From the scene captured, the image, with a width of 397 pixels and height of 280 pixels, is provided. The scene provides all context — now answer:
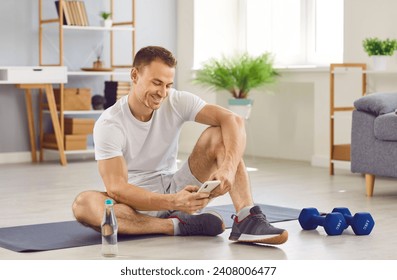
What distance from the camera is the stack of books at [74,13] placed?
23.5 ft

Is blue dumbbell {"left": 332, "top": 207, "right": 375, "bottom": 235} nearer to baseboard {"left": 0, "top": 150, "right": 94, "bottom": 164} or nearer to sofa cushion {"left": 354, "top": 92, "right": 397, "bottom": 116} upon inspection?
→ sofa cushion {"left": 354, "top": 92, "right": 397, "bottom": 116}

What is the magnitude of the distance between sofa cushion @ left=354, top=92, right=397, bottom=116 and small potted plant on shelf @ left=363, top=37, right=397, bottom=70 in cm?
84

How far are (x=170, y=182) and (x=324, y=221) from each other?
2.34ft

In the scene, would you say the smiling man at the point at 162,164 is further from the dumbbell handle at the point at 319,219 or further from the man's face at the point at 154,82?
the dumbbell handle at the point at 319,219

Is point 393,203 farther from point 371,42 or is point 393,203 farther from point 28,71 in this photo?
point 28,71

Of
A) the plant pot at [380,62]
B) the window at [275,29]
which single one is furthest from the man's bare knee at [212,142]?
the window at [275,29]

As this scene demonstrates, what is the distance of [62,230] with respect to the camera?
13.1ft

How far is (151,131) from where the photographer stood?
3.73 metres

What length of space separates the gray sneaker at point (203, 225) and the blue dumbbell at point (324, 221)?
0.41 m

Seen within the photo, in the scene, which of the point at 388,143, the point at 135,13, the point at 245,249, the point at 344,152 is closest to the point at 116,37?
the point at 135,13

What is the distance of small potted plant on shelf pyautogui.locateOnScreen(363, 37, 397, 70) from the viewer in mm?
6102

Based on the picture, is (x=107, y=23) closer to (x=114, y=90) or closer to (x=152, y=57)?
(x=114, y=90)

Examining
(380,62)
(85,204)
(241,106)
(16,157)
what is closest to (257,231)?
(85,204)

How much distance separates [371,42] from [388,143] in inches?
49.8
